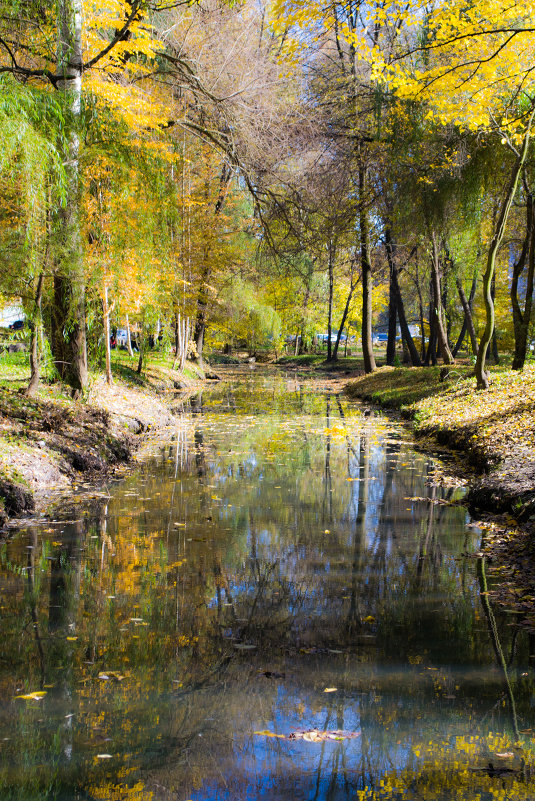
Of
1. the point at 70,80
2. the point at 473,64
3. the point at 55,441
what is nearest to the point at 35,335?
the point at 55,441

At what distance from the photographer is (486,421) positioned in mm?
11617

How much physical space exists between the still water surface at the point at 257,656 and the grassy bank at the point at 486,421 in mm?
672

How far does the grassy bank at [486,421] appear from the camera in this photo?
792 cm

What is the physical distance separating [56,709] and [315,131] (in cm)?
1311

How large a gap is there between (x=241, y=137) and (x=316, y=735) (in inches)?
469

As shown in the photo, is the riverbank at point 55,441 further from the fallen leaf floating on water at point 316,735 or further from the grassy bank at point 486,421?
the grassy bank at point 486,421

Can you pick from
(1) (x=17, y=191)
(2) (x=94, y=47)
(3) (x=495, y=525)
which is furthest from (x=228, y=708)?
(2) (x=94, y=47)

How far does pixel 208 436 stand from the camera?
47.1ft

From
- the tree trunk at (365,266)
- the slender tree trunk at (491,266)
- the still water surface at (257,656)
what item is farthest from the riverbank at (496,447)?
the tree trunk at (365,266)

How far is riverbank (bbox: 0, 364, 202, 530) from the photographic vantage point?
7980mm

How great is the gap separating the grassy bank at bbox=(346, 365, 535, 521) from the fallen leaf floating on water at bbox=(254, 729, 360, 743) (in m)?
4.21

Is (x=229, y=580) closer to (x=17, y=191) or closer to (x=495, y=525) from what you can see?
(x=495, y=525)

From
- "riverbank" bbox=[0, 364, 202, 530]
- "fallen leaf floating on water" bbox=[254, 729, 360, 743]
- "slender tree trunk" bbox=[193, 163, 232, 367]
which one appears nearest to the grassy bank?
"fallen leaf floating on water" bbox=[254, 729, 360, 743]

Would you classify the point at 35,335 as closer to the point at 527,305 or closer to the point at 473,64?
the point at 473,64
